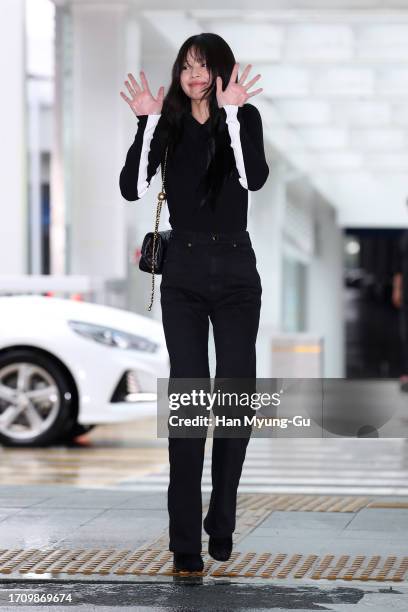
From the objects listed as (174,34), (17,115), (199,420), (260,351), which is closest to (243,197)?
(199,420)

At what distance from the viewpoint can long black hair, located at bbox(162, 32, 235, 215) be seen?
4895 millimetres

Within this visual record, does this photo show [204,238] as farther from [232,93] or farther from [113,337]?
[113,337]

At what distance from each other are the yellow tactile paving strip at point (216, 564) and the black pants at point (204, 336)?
154 millimetres

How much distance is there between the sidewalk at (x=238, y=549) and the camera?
4.62m

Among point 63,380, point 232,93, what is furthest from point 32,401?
point 232,93

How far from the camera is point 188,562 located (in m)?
4.87

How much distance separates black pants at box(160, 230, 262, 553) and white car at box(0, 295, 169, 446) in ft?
15.4

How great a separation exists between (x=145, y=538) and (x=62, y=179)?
949cm

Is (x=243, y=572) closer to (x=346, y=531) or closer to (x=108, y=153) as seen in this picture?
(x=346, y=531)

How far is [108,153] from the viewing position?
48.1 ft

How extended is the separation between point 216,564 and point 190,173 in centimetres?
137

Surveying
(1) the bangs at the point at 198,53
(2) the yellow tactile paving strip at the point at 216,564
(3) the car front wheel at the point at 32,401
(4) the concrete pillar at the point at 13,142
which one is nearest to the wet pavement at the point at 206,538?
(2) the yellow tactile paving strip at the point at 216,564

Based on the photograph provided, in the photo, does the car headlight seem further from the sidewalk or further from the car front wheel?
the sidewalk

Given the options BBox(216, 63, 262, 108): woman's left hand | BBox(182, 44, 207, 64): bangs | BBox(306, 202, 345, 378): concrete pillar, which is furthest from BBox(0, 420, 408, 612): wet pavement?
BBox(306, 202, 345, 378): concrete pillar
